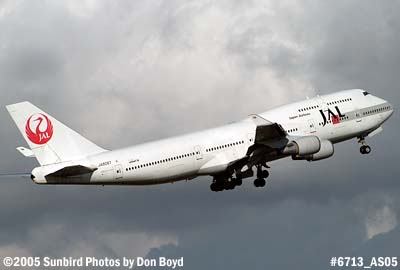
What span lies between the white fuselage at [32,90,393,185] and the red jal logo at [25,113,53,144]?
2783 millimetres

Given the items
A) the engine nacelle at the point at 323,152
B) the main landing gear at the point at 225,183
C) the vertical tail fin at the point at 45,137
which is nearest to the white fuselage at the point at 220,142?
the vertical tail fin at the point at 45,137

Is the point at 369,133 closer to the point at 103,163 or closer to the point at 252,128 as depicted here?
the point at 252,128

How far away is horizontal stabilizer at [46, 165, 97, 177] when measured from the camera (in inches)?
2965

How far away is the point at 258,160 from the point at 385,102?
1596cm

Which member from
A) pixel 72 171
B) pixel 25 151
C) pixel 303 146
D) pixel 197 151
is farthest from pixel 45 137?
pixel 303 146

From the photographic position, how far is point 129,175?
77.6m

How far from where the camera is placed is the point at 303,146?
82.8 meters

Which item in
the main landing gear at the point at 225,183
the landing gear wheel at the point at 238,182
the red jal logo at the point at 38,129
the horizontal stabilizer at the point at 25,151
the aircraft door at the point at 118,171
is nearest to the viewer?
the aircraft door at the point at 118,171

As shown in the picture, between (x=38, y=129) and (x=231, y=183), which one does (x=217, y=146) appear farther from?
(x=38, y=129)

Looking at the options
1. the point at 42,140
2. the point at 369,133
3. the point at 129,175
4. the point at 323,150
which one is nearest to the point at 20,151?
the point at 42,140

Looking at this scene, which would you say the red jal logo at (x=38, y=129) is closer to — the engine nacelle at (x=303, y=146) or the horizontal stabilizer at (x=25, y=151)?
the horizontal stabilizer at (x=25, y=151)

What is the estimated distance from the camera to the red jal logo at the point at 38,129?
77.6 m

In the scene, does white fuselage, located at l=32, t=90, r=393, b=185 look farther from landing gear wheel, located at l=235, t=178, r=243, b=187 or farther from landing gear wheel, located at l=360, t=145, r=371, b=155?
landing gear wheel, located at l=235, t=178, r=243, b=187

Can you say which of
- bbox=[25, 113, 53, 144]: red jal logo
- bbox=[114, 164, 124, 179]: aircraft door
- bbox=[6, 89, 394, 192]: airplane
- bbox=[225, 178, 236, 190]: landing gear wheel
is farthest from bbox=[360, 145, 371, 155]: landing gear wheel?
bbox=[25, 113, 53, 144]: red jal logo
